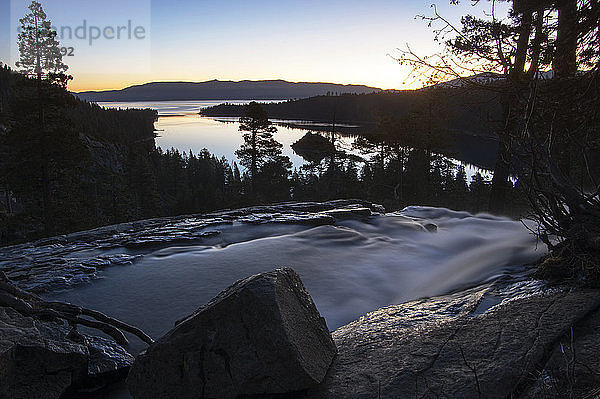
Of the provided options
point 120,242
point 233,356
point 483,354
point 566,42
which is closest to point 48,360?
point 233,356

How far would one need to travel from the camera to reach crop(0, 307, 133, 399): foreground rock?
2.93 meters

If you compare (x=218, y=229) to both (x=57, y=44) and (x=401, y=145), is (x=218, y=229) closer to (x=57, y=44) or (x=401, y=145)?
(x=401, y=145)

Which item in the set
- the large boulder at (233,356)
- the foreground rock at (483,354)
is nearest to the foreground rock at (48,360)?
the large boulder at (233,356)

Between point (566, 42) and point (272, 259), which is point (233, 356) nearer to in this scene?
point (272, 259)

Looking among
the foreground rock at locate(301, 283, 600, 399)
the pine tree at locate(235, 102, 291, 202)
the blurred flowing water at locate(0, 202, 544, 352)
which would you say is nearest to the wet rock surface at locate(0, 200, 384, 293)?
the blurred flowing water at locate(0, 202, 544, 352)

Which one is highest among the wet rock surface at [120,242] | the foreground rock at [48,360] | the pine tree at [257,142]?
the pine tree at [257,142]

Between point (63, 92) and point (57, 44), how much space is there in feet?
31.2

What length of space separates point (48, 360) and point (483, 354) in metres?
3.46

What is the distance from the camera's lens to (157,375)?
281cm

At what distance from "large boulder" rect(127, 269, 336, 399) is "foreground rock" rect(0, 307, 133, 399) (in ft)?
2.52

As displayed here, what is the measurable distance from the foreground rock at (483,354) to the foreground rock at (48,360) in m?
2.04

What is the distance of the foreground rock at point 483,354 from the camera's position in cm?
244

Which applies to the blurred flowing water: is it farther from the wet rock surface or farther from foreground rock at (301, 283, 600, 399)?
foreground rock at (301, 283, 600, 399)

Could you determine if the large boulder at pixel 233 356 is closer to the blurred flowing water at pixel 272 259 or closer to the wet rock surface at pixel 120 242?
the blurred flowing water at pixel 272 259
